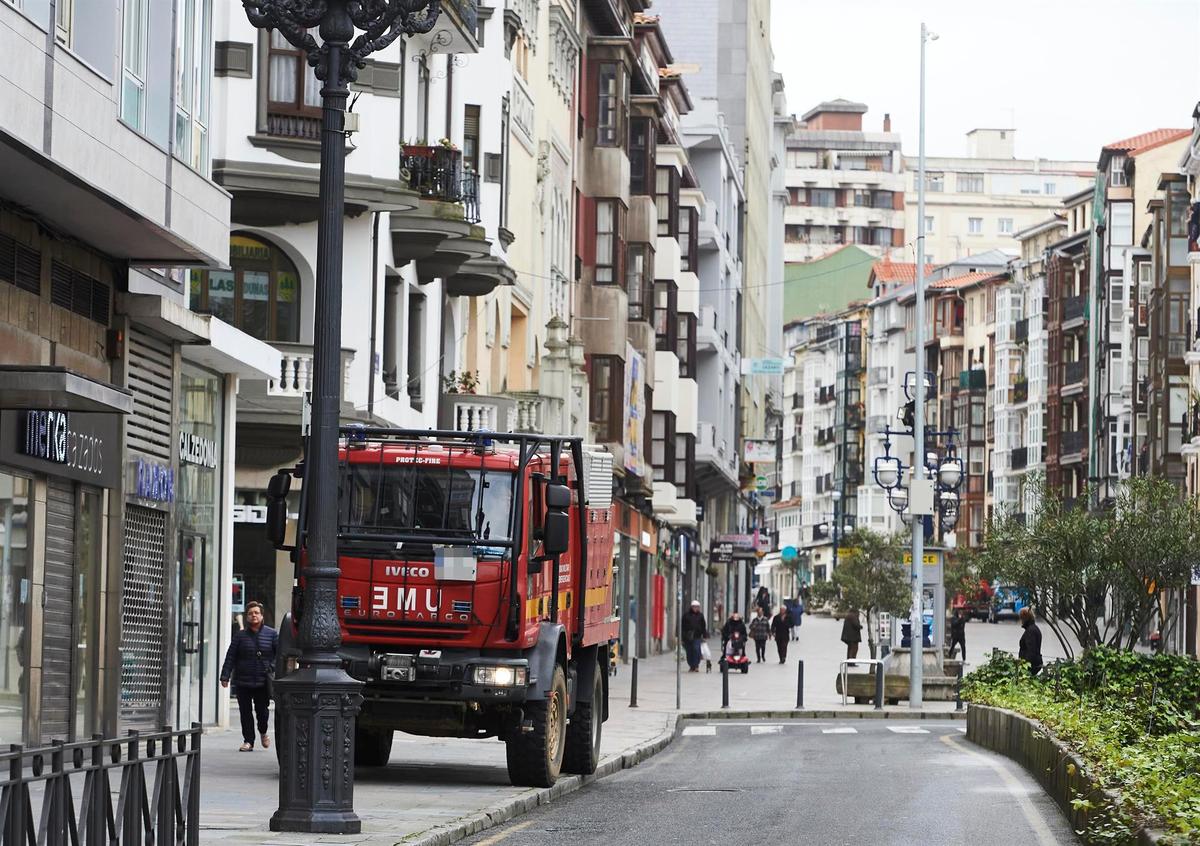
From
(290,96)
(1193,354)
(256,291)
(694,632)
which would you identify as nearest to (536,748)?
(256,291)

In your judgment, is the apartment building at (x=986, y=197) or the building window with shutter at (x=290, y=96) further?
the apartment building at (x=986, y=197)

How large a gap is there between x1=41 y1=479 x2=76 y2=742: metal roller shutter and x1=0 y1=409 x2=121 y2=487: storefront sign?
27 cm

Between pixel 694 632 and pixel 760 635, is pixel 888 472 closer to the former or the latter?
pixel 694 632

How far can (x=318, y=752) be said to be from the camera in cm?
1531

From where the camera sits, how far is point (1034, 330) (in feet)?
469

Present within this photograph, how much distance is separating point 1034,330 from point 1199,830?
133 metres

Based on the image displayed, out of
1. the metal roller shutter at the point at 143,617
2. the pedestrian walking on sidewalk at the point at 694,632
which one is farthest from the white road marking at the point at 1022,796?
the pedestrian walking on sidewalk at the point at 694,632

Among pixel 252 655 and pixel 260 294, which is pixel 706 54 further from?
pixel 252 655

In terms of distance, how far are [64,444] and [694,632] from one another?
35027 millimetres

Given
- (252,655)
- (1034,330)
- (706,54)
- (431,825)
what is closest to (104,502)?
(252,655)

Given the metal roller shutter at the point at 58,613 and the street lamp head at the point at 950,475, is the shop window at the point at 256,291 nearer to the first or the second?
the metal roller shutter at the point at 58,613

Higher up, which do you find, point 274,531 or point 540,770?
point 274,531

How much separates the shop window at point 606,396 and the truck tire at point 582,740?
3333 centimetres

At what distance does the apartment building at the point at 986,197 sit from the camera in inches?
7466
